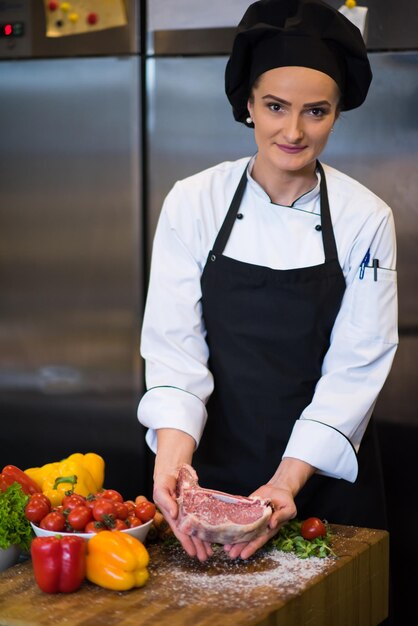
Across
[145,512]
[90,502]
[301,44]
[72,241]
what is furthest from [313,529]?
[72,241]

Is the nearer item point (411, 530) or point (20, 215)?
point (411, 530)

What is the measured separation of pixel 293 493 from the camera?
1.94 metres

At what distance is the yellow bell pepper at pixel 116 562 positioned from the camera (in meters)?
1.59

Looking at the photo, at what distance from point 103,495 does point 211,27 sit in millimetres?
1727


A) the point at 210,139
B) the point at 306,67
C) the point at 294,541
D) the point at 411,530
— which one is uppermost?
the point at 306,67

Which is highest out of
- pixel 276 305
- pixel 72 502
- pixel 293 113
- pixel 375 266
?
pixel 293 113

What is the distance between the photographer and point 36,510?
5.66 feet

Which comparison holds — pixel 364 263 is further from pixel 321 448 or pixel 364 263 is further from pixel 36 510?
pixel 36 510

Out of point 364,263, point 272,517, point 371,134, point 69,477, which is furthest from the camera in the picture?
point 371,134

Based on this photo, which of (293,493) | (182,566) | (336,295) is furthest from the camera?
(336,295)

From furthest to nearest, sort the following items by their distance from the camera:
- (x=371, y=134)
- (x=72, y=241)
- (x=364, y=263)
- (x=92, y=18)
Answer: (x=72, y=241)
(x=92, y=18)
(x=371, y=134)
(x=364, y=263)

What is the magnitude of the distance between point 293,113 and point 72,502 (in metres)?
0.88

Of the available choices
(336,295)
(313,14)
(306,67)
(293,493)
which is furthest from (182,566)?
(313,14)

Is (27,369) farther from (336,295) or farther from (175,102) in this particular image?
(336,295)
